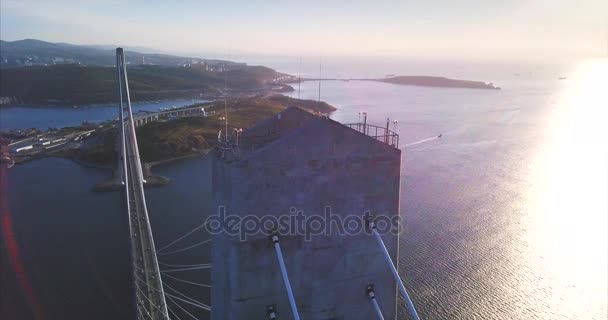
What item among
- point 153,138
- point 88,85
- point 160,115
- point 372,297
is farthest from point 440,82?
point 372,297

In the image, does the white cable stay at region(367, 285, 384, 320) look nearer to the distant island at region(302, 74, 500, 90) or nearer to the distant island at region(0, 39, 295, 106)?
the distant island at region(0, 39, 295, 106)

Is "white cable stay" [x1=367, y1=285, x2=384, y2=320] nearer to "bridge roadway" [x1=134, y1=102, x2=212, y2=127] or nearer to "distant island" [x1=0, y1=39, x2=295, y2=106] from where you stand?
"bridge roadway" [x1=134, y1=102, x2=212, y2=127]

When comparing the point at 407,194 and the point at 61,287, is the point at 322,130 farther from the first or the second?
the point at 407,194

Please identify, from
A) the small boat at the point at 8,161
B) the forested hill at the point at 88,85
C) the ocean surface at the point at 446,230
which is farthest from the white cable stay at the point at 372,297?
the forested hill at the point at 88,85

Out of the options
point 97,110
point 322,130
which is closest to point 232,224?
point 322,130

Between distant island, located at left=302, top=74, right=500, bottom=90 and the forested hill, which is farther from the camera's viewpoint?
distant island, located at left=302, top=74, right=500, bottom=90

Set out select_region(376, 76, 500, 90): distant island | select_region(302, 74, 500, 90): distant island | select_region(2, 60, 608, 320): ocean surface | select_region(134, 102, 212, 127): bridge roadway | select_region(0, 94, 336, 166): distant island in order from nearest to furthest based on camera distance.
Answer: select_region(2, 60, 608, 320): ocean surface, select_region(0, 94, 336, 166): distant island, select_region(134, 102, 212, 127): bridge roadway, select_region(376, 76, 500, 90): distant island, select_region(302, 74, 500, 90): distant island

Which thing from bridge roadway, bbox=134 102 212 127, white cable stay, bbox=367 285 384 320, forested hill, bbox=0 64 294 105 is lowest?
bridge roadway, bbox=134 102 212 127

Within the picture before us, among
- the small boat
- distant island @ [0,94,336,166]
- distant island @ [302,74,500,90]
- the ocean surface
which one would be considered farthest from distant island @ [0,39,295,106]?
the ocean surface

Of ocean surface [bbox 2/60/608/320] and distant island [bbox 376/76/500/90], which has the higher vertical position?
distant island [bbox 376/76/500/90]

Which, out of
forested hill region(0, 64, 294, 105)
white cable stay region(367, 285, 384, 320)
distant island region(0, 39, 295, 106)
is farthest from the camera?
forested hill region(0, 64, 294, 105)
